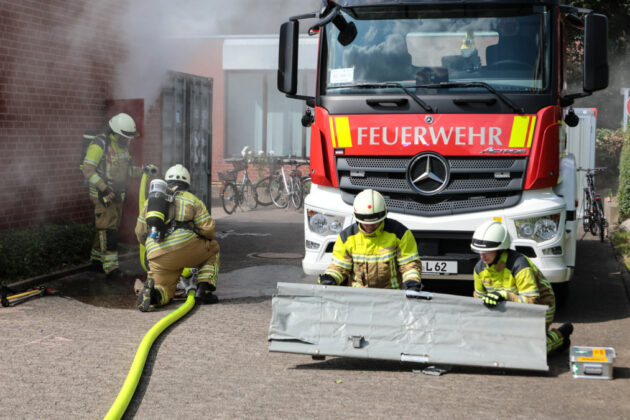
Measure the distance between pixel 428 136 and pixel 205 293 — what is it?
2695 mm

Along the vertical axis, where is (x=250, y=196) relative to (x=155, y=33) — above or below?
below

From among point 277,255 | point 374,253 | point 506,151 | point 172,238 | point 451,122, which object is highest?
point 451,122

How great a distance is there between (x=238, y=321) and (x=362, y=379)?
2.03 metres

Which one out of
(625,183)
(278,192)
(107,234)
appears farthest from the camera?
(278,192)

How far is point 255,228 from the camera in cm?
1523

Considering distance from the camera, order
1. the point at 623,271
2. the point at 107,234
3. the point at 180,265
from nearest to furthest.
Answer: the point at 180,265 → the point at 107,234 → the point at 623,271

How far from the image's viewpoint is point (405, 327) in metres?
6.20

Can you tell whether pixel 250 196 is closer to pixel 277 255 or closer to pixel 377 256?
pixel 277 255

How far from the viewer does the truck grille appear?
741 centimetres

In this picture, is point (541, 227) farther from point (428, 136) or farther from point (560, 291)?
point (428, 136)

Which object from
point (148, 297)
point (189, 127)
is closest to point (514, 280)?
point (148, 297)

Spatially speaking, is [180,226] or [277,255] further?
[277,255]

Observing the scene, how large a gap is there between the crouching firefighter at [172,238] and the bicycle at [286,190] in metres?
10.6

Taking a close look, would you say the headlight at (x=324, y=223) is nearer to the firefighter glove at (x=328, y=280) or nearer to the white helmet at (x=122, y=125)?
the firefighter glove at (x=328, y=280)
